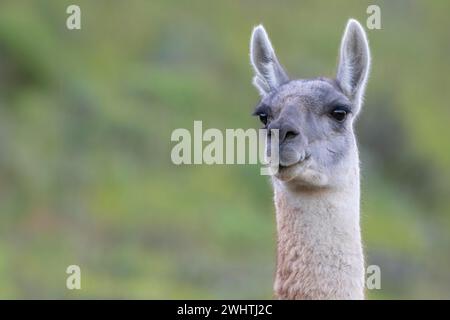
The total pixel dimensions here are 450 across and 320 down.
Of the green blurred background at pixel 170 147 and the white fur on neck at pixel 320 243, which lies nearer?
the white fur on neck at pixel 320 243

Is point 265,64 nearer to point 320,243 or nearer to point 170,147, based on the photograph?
point 320,243

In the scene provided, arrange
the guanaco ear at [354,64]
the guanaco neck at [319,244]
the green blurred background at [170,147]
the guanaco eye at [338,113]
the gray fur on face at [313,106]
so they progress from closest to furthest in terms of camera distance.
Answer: the guanaco neck at [319,244]
the gray fur on face at [313,106]
the guanaco eye at [338,113]
the guanaco ear at [354,64]
the green blurred background at [170,147]

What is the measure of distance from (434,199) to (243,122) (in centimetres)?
641

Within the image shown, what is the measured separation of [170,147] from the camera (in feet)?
92.7

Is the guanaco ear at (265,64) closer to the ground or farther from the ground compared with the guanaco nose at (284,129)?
farther from the ground

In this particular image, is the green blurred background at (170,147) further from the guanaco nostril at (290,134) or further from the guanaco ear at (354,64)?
the guanaco nostril at (290,134)

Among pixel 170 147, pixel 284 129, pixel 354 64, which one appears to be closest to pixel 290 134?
pixel 284 129

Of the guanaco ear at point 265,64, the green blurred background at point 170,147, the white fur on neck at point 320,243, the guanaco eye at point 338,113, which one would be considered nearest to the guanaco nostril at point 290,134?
the white fur on neck at point 320,243

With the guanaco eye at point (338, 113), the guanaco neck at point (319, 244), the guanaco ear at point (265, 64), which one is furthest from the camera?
the guanaco ear at point (265, 64)

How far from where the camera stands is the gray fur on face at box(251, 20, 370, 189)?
885cm

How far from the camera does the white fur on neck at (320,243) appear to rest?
874cm

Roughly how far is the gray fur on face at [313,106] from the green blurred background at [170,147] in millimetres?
10090

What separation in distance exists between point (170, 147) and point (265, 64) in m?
18.5

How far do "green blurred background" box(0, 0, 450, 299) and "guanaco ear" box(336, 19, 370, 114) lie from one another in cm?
1019
